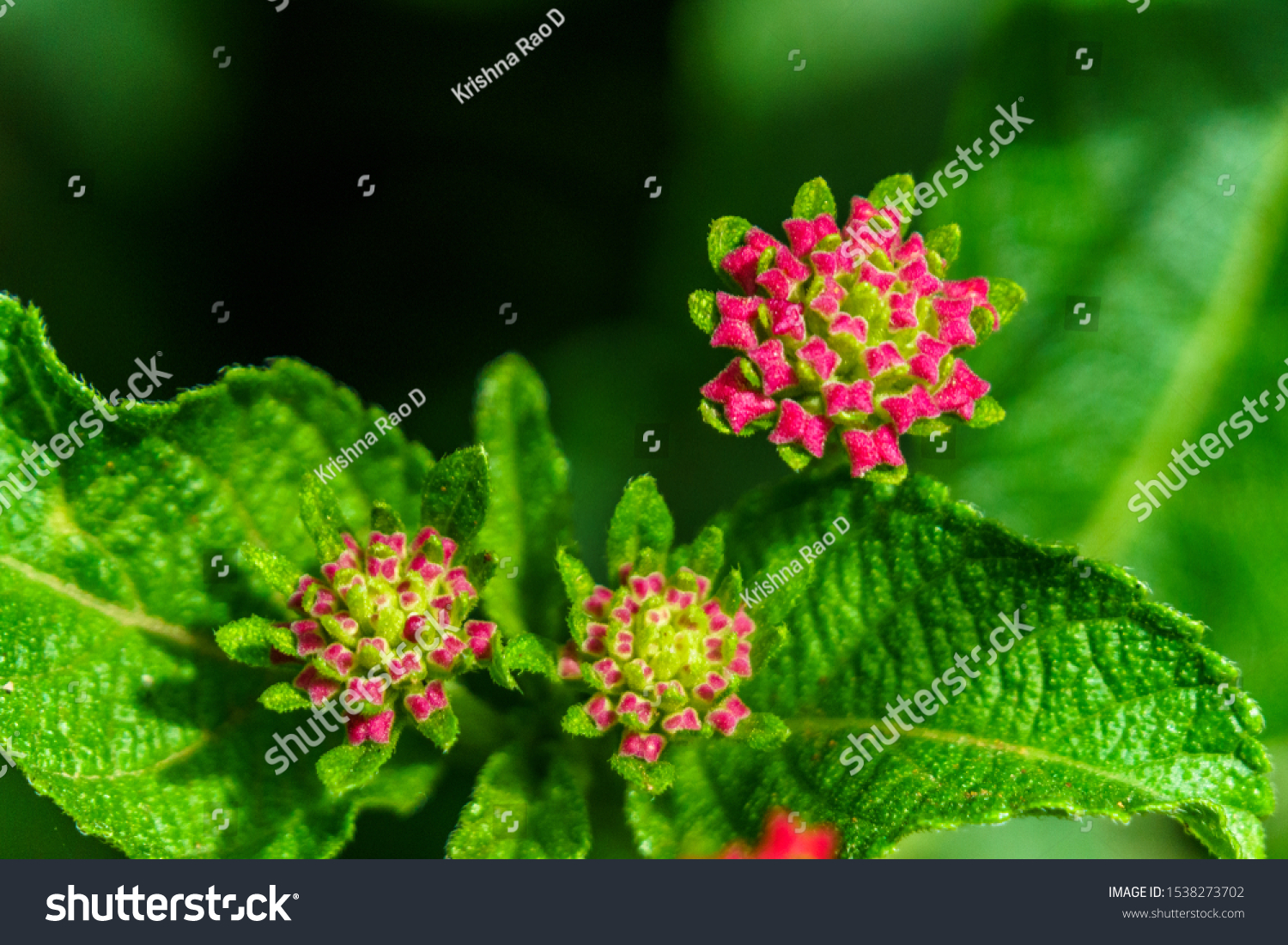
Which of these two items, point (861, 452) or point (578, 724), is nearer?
point (578, 724)

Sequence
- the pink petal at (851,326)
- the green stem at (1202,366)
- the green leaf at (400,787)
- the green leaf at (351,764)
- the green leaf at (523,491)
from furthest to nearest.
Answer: the green stem at (1202,366)
the green leaf at (523,491)
the green leaf at (400,787)
the pink petal at (851,326)
the green leaf at (351,764)

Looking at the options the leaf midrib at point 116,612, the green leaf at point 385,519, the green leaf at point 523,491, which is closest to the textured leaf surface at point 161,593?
the leaf midrib at point 116,612

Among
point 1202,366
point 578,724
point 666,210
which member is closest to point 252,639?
point 578,724

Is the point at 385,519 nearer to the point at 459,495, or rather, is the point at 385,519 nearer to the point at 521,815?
the point at 459,495

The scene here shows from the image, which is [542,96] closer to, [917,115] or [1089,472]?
[917,115]

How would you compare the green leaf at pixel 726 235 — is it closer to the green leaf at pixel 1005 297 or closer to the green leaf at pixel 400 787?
the green leaf at pixel 1005 297

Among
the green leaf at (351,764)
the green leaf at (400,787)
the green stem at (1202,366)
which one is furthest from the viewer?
the green stem at (1202,366)
